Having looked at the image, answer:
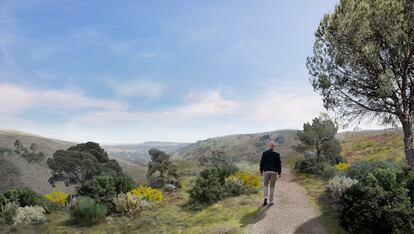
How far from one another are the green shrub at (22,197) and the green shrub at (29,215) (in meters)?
0.96

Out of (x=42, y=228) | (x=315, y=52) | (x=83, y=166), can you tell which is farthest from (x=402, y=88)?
(x=83, y=166)

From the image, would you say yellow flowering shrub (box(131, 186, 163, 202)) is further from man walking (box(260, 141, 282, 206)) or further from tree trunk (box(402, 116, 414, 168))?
tree trunk (box(402, 116, 414, 168))

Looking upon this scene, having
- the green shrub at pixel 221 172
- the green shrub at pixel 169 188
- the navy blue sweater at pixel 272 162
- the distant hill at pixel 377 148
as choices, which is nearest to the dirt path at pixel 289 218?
the navy blue sweater at pixel 272 162

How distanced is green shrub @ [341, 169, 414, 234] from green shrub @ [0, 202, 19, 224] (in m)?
13.2

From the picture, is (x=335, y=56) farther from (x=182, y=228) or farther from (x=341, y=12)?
(x=182, y=228)

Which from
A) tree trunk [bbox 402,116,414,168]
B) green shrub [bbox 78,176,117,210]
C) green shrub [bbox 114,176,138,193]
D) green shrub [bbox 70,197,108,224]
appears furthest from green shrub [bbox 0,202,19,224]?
tree trunk [bbox 402,116,414,168]

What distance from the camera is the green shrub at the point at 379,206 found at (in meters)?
10.0

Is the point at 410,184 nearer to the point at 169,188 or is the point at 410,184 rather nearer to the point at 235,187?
the point at 235,187

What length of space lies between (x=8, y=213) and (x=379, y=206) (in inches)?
570

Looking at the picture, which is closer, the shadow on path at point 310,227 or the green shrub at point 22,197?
the shadow on path at point 310,227

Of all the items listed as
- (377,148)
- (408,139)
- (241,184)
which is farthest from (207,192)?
(377,148)

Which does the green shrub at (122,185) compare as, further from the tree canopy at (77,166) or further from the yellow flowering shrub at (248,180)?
the tree canopy at (77,166)

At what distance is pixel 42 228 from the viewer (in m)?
14.4

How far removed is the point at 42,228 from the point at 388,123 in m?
18.8
